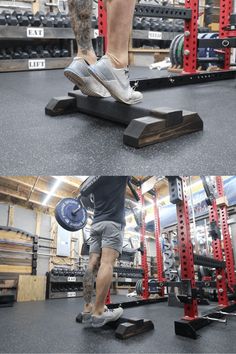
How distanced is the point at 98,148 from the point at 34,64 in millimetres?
4261

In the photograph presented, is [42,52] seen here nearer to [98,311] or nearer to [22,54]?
[22,54]

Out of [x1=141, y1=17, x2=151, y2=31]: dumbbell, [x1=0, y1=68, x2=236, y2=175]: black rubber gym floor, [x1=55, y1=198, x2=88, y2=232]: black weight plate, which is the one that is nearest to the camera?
[x1=0, y1=68, x2=236, y2=175]: black rubber gym floor

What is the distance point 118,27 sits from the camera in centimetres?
128

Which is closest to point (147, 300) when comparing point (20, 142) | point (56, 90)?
point (56, 90)

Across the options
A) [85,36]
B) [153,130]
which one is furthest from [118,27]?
[153,130]

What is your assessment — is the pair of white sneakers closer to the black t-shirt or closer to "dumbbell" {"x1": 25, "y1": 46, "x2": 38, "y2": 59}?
the black t-shirt

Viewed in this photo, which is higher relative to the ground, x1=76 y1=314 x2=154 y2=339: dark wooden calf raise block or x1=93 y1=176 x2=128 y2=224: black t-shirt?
x1=93 y1=176 x2=128 y2=224: black t-shirt

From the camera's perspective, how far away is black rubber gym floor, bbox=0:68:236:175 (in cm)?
99

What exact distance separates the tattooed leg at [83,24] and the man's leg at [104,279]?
98 cm

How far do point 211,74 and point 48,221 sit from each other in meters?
5.18

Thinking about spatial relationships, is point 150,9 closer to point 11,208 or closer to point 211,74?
point 211,74

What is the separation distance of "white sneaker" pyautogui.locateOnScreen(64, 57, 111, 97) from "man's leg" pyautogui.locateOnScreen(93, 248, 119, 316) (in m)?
0.80

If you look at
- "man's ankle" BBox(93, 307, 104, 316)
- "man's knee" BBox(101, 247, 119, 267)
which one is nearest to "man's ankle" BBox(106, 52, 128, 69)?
"man's knee" BBox(101, 247, 119, 267)

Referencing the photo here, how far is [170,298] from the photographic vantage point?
312cm
